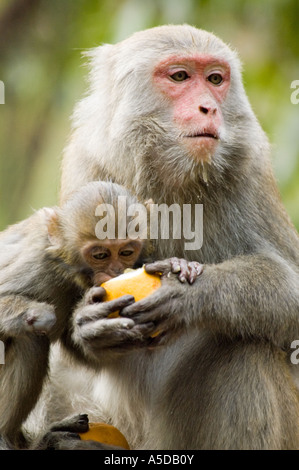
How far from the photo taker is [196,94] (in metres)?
5.76

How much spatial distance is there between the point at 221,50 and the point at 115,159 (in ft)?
3.46

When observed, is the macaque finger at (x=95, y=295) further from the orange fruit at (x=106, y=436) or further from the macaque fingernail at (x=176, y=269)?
the orange fruit at (x=106, y=436)

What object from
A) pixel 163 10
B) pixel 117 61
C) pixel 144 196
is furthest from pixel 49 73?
pixel 144 196

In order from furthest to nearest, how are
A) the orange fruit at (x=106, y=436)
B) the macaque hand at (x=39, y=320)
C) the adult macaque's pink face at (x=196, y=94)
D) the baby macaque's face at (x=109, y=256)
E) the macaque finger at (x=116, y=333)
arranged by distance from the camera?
the orange fruit at (x=106, y=436) < the adult macaque's pink face at (x=196, y=94) < the baby macaque's face at (x=109, y=256) < the macaque hand at (x=39, y=320) < the macaque finger at (x=116, y=333)

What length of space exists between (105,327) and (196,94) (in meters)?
1.72

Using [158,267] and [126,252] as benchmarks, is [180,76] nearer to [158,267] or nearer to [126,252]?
[126,252]

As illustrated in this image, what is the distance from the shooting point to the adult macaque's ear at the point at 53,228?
5.66 m

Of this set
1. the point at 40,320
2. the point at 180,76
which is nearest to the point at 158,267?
the point at 40,320

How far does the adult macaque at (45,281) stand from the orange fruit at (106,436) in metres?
0.12

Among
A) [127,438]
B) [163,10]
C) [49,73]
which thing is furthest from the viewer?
[49,73]

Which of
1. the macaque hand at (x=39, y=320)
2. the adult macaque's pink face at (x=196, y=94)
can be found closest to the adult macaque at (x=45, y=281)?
the macaque hand at (x=39, y=320)

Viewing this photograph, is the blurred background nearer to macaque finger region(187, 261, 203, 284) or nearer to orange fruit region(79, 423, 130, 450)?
macaque finger region(187, 261, 203, 284)

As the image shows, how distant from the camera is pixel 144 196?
5828 mm
